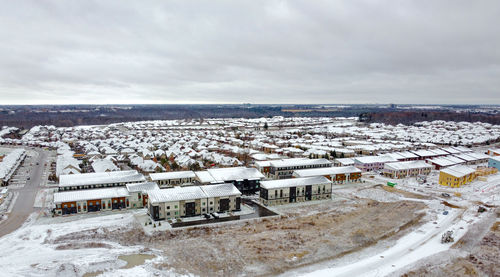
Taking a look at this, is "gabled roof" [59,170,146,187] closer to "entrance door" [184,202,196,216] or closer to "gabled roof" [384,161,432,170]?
"entrance door" [184,202,196,216]

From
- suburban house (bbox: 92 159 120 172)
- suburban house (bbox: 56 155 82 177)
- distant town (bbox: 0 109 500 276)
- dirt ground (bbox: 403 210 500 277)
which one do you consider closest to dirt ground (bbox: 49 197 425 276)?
distant town (bbox: 0 109 500 276)

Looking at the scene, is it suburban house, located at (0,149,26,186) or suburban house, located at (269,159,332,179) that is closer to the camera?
suburban house, located at (0,149,26,186)

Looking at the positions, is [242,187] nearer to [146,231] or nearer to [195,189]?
[195,189]

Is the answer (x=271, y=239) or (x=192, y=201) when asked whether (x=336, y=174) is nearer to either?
(x=271, y=239)

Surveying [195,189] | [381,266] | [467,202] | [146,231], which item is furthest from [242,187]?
[467,202]

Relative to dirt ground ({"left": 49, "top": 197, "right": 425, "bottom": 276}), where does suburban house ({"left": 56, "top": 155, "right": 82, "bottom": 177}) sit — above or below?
above

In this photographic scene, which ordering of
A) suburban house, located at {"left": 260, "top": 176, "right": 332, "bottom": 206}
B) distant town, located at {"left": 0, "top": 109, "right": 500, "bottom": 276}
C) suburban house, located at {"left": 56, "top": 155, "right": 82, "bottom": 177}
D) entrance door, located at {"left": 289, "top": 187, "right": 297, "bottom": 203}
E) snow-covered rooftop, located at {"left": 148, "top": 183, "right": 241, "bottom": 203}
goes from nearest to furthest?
1. distant town, located at {"left": 0, "top": 109, "right": 500, "bottom": 276}
2. snow-covered rooftop, located at {"left": 148, "top": 183, "right": 241, "bottom": 203}
3. suburban house, located at {"left": 260, "top": 176, "right": 332, "bottom": 206}
4. entrance door, located at {"left": 289, "top": 187, "right": 297, "bottom": 203}
5. suburban house, located at {"left": 56, "top": 155, "right": 82, "bottom": 177}

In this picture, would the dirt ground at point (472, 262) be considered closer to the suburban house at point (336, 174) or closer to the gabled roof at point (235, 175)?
the suburban house at point (336, 174)
